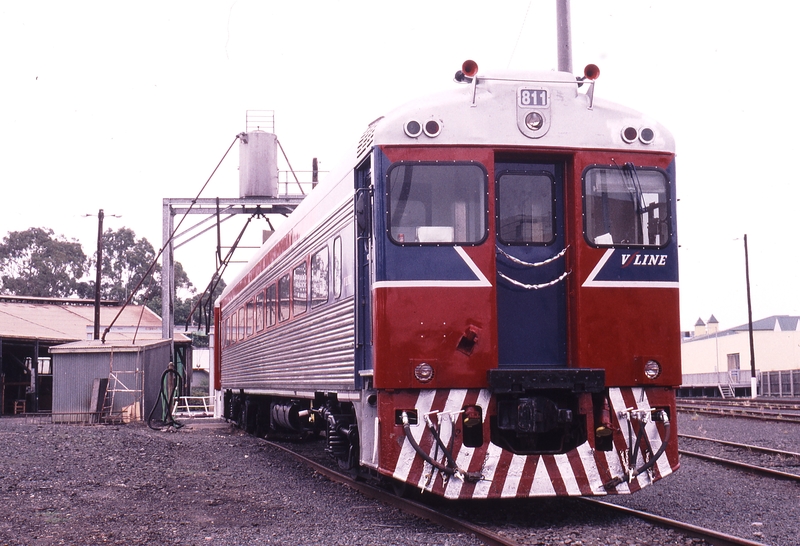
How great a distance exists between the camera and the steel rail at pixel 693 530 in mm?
6066

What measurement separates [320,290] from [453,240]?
2639 mm

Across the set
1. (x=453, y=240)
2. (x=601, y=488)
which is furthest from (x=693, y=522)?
(x=453, y=240)

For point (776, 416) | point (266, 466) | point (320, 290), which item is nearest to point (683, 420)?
point (776, 416)

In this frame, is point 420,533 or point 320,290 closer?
point 420,533

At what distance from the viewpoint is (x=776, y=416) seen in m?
21.5

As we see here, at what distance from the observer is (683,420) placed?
71.1ft

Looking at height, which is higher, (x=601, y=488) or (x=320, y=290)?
(x=320, y=290)

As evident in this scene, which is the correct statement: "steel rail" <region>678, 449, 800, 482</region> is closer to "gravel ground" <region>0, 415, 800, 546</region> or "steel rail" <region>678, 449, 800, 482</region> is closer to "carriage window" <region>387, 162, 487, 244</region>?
"gravel ground" <region>0, 415, 800, 546</region>

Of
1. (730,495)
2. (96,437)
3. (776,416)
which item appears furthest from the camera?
(776,416)

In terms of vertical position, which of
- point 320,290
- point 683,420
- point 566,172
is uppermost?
point 566,172

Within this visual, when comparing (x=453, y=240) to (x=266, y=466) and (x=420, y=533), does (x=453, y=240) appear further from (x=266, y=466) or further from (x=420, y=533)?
(x=266, y=466)

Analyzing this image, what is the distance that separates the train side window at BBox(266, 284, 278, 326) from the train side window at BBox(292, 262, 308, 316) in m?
1.61

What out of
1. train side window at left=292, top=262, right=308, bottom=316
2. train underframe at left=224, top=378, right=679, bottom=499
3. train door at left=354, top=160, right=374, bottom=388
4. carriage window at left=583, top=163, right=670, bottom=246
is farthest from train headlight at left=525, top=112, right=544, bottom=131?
train side window at left=292, top=262, right=308, bottom=316

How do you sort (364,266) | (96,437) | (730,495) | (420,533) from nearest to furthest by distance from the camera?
(420,533), (364,266), (730,495), (96,437)
